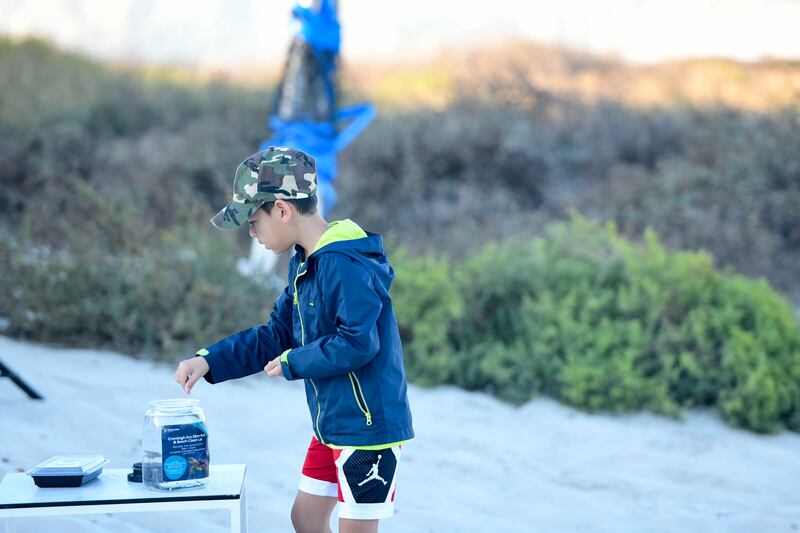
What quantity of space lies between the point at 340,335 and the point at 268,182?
1.63 ft

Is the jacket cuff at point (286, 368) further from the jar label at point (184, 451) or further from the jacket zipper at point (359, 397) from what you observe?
the jar label at point (184, 451)

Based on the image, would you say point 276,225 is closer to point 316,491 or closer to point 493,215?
point 316,491

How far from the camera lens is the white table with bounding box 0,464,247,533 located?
2.62m

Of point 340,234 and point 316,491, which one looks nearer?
point 340,234

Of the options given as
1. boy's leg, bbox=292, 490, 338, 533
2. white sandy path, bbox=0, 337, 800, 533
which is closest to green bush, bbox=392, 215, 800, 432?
white sandy path, bbox=0, 337, 800, 533

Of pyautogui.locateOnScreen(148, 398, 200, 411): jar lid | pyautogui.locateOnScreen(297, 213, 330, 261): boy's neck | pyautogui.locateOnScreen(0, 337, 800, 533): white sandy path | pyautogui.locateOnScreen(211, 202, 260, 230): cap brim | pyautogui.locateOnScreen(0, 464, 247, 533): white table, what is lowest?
pyautogui.locateOnScreen(0, 337, 800, 533): white sandy path

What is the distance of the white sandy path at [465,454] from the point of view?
14.4ft

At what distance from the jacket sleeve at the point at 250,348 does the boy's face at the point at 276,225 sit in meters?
0.27

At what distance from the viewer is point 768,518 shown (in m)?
4.54

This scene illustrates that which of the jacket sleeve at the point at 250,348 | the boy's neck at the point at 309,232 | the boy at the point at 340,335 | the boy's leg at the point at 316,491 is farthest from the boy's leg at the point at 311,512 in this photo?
the boy's neck at the point at 309,232

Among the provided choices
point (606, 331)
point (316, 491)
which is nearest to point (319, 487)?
point (316, 491)

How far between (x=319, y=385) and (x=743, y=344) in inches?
167

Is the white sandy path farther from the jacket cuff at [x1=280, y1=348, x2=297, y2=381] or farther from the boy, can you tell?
the jacket cuff at [x1=280, y1=348, x2=297, y2=381]

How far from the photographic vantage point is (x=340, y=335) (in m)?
2.69
